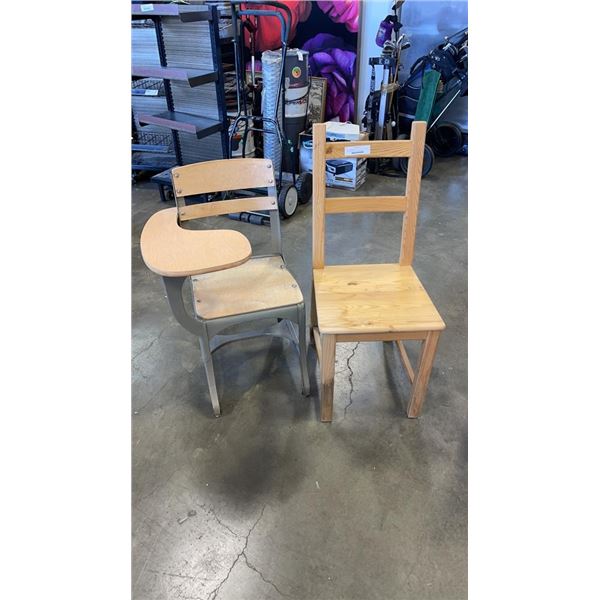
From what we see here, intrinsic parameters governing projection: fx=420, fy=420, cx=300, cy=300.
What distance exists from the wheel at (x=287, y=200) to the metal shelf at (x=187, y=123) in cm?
67

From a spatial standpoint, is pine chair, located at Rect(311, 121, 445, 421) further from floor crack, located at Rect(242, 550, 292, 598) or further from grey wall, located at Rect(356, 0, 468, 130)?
grey wall, located at Rect(356, 0, 468, 130)

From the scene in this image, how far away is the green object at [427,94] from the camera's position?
388 centimetres

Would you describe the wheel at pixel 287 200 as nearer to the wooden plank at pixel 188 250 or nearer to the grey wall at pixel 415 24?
the grey wall at pixel 415 24

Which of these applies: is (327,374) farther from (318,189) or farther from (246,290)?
(318,189)

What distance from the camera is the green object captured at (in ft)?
12.7

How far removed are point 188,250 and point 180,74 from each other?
6.91 feet

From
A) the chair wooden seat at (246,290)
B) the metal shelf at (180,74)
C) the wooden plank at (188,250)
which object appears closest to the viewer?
the wooden plank at (188,250)

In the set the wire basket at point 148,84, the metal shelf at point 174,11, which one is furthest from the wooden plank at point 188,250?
the wire basket at point 148,84

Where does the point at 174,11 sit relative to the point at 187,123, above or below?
above

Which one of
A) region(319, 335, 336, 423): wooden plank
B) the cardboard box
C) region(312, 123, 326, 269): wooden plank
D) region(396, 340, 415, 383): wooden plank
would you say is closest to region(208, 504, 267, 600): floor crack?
region(319, 335, 336, 423): wooden plank

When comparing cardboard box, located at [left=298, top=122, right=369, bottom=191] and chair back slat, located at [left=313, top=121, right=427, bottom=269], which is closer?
chair back slat, located at [left=313, top=121, right=427, bottom=269]

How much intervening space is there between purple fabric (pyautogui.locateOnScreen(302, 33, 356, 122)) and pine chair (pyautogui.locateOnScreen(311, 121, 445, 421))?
333 centimetres

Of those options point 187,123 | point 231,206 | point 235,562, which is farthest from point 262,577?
point 187,123

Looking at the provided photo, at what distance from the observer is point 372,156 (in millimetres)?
1531
